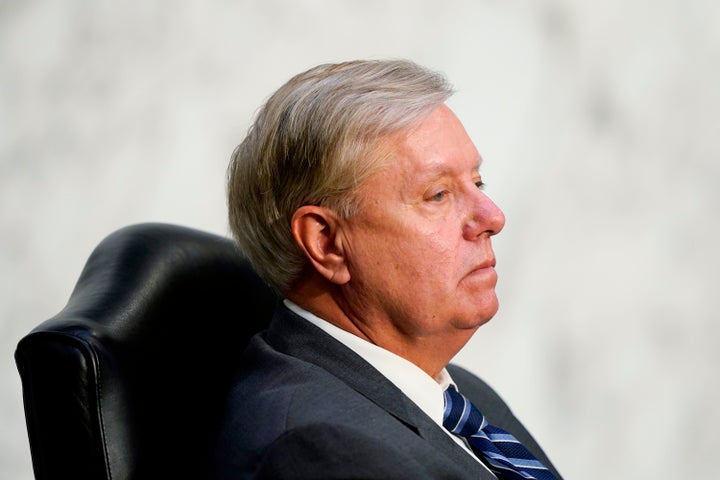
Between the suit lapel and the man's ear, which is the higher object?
the man's ear

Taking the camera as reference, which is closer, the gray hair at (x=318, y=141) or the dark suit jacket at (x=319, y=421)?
the dark suit jacket at (x=319, y=421)

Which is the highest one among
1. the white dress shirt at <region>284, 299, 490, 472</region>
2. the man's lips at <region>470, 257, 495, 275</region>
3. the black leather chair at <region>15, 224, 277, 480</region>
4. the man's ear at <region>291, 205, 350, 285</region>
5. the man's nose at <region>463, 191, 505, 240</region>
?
the man's nose at <region>463, 191, 505, 240</region>

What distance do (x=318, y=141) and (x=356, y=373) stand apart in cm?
35

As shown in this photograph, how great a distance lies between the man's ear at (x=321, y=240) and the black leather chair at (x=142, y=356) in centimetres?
23

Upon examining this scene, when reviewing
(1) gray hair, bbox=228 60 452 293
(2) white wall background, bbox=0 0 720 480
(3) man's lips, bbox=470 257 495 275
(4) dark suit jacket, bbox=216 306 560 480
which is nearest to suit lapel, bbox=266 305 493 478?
(4) dark suit jacket, bbox=216 306 560 480

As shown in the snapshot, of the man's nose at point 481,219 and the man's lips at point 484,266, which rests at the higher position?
the man's nose at point 481,219

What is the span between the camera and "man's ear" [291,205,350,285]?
148cm

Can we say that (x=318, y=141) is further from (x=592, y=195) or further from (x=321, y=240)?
(x=592, y=195)

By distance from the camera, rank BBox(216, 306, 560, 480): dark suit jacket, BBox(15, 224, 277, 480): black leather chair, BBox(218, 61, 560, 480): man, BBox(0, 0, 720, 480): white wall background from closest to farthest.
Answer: BBox(216, 306, 560, 480): dark suit jacket
BBox(15, 224, 277, 480): black leather chair
BBox(218, 61, 560, 480): man
BBox(0, 0, 720, 480): white wall background

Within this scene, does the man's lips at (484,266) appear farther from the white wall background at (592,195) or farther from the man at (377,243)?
the white wall background at (592,195)

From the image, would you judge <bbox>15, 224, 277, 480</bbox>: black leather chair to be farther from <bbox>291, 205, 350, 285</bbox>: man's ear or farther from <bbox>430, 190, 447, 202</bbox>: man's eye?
<bbox>430, 190, 447, 202</bbox>: man's eye

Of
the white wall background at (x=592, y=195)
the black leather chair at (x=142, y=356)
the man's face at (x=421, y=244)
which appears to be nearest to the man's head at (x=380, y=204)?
the man's face at (x=421, y=244)

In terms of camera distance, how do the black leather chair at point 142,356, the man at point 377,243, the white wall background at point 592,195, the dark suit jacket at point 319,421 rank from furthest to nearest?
the white wall background at point 592,195 → the man at point 377,243 → the black leather chair at point 142,356 → the dark suit jacket at point 319,421

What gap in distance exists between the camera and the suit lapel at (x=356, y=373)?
1.38 meters
